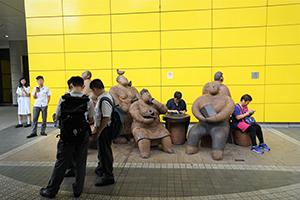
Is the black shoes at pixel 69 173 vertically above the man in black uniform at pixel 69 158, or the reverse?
the man in black uniform at pixel 69 158

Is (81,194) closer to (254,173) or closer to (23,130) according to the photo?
(254,173)

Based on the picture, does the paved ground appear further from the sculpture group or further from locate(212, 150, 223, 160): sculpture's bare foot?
the sculpture group

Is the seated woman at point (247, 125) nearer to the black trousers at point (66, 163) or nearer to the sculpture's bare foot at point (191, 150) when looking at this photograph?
the sculpture's bare foot at point (191, 150)

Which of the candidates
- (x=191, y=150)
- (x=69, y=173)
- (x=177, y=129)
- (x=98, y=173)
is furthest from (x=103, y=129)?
(x=177, y=129)

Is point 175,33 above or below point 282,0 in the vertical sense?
below

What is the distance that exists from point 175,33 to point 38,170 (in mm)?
6013

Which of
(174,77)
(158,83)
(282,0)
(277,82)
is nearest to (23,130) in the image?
(158,83)

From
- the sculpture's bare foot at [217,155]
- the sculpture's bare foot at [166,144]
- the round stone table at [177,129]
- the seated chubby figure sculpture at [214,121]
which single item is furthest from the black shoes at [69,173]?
the sculpture's bare foot at [217,155]

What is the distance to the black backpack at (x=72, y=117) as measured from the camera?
9.09ft

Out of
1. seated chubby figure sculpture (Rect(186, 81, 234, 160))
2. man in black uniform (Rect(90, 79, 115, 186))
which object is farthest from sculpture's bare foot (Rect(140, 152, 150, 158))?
man in black uniform (Rect(90, 79, 115, 186))

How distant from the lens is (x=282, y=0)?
695 cm

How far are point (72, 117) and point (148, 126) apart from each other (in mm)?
2422

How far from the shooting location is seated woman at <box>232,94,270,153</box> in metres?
4.85

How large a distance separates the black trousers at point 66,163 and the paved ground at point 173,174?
19 cm
